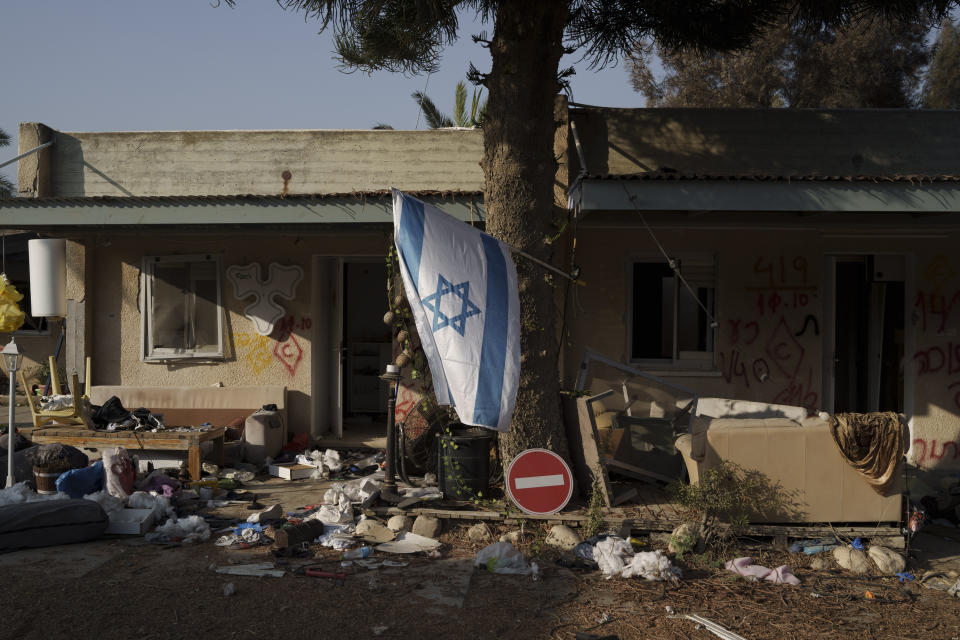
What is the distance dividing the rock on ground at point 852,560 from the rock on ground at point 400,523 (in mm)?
3382

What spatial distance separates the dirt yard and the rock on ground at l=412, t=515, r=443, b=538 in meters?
0.37

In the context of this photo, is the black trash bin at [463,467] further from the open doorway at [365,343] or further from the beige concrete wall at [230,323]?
the open doorway at [365,343]

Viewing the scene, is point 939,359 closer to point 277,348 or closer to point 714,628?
point 714,628

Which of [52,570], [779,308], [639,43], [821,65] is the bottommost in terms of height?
[52,570]

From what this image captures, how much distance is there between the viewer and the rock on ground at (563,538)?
606cm

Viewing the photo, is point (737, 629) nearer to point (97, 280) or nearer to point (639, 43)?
point (639, 43)

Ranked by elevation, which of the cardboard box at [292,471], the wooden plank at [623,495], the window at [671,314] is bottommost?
the cardboard box at [292,471]

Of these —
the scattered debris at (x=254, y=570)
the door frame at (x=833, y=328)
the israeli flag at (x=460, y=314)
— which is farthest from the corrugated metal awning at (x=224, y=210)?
the door frame at (x=833, y=328)

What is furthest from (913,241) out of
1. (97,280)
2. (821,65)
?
(821,65)

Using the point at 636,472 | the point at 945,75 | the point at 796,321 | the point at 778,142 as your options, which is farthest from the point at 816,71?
the point at 636,472

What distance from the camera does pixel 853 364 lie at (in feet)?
34.9

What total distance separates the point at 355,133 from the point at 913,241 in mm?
7211

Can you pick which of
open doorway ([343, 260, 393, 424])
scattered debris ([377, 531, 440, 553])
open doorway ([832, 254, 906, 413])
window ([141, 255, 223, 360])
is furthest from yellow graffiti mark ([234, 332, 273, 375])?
open doorway ([832, 254, 906, 413])

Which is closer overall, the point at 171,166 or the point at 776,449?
the point at 776,449
